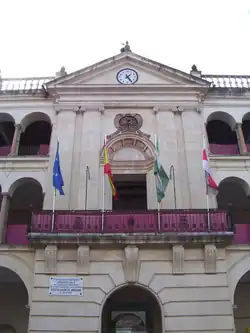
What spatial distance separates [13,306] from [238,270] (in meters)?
9.94

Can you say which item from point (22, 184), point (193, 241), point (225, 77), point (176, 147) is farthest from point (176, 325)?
point (225, 77)

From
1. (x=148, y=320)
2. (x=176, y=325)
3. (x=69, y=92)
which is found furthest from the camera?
(x=69, y=92)

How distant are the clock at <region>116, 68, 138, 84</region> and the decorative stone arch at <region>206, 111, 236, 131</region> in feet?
13.3

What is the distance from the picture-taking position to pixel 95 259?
15.2m

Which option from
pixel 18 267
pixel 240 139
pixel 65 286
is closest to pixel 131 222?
pixel 65 286

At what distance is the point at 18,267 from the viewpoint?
15797mm

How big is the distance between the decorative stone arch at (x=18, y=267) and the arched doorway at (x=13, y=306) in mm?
2208

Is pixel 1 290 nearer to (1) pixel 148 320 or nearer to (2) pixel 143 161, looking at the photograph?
(1) pixel 148 320

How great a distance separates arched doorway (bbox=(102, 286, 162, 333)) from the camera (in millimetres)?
16625

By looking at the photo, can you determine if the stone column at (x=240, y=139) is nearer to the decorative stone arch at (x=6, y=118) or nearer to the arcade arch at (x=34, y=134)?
the arcade arch at (x=34, y=134)

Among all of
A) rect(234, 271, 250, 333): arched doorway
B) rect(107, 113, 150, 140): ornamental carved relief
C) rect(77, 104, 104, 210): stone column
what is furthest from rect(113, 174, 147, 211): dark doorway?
rect(234, 271, 250, 333): arched doorway

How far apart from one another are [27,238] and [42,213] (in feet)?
3.64

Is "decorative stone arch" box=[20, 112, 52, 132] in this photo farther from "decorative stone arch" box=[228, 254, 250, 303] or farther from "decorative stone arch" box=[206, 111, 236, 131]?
"decorative stone arch" box=[228, 254, 250, 303]

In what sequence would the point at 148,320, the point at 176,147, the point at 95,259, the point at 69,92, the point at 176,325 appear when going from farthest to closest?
1. the point at 69,92
2. the point at 176,147
3. the point at 148,320
4. the point at 95,259
5. the point at 176,325
